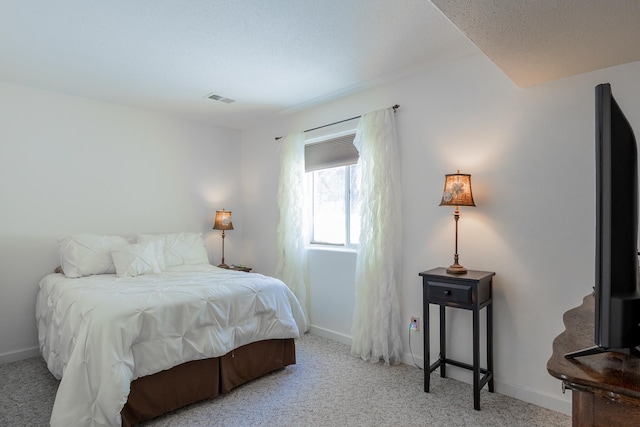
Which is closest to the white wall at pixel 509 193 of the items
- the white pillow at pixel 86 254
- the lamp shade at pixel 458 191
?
the lamp shade at pixel 458 191

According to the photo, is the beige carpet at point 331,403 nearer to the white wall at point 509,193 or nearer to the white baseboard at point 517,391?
the white baseboard at point 517,391

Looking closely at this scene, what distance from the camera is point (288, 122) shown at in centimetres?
420

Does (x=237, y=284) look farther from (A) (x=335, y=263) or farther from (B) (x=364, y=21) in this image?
(B) (x=364, y=21)

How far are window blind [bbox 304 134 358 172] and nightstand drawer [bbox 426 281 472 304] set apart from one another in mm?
1503

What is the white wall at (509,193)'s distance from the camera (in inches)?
88.3

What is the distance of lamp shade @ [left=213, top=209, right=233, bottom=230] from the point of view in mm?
4348

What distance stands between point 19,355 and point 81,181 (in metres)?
1.66

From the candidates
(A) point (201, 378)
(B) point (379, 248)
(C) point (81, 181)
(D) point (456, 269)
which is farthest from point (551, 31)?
(C) point (81, 181)

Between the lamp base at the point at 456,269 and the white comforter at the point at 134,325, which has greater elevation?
the lamp base at the point at 456,269

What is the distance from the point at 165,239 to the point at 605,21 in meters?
3.82

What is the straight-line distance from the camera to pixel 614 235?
848 millimetres

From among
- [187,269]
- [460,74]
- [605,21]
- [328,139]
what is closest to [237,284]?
[187,269]

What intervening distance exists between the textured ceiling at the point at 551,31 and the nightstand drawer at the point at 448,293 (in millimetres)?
1393

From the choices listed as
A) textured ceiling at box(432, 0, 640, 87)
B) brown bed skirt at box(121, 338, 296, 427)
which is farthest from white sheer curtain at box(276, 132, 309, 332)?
textured ceiling at box(432, 0, 640, 87)
